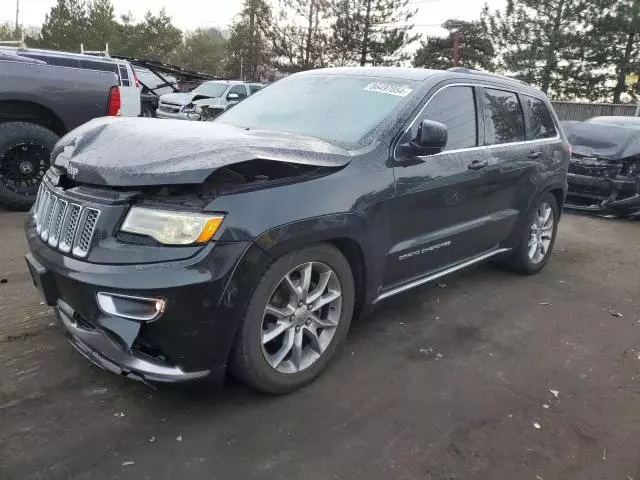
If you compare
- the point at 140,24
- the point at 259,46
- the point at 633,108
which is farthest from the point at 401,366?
the point at 140,24

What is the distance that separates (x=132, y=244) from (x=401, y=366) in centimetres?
179

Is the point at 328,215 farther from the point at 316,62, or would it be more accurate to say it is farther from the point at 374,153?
the point at 316,62

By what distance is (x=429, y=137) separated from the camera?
10.7 feet

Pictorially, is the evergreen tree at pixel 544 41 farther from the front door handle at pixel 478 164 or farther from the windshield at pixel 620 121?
the front door handle at pixel 478 164

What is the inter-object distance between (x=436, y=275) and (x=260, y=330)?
163cm

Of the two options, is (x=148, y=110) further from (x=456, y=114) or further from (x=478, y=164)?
(x=478, y=164)

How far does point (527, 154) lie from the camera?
4680 mm

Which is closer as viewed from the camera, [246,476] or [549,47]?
[246,476]

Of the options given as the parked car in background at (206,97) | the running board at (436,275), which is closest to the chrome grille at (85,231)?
the running board at (436,275)

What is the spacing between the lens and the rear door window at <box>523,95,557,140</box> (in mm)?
4943

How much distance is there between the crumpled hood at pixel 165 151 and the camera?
2490mm

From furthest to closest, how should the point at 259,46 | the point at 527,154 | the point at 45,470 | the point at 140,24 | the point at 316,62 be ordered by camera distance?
the point at 140,24 < the point at 259,46 < the point at 316,62 < the point at 527,154 < the point at 45,470

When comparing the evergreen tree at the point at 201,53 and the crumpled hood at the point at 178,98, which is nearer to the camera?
the crumpled hood at the point at 178,98

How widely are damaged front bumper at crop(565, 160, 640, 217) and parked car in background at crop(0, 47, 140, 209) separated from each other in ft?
21.4
